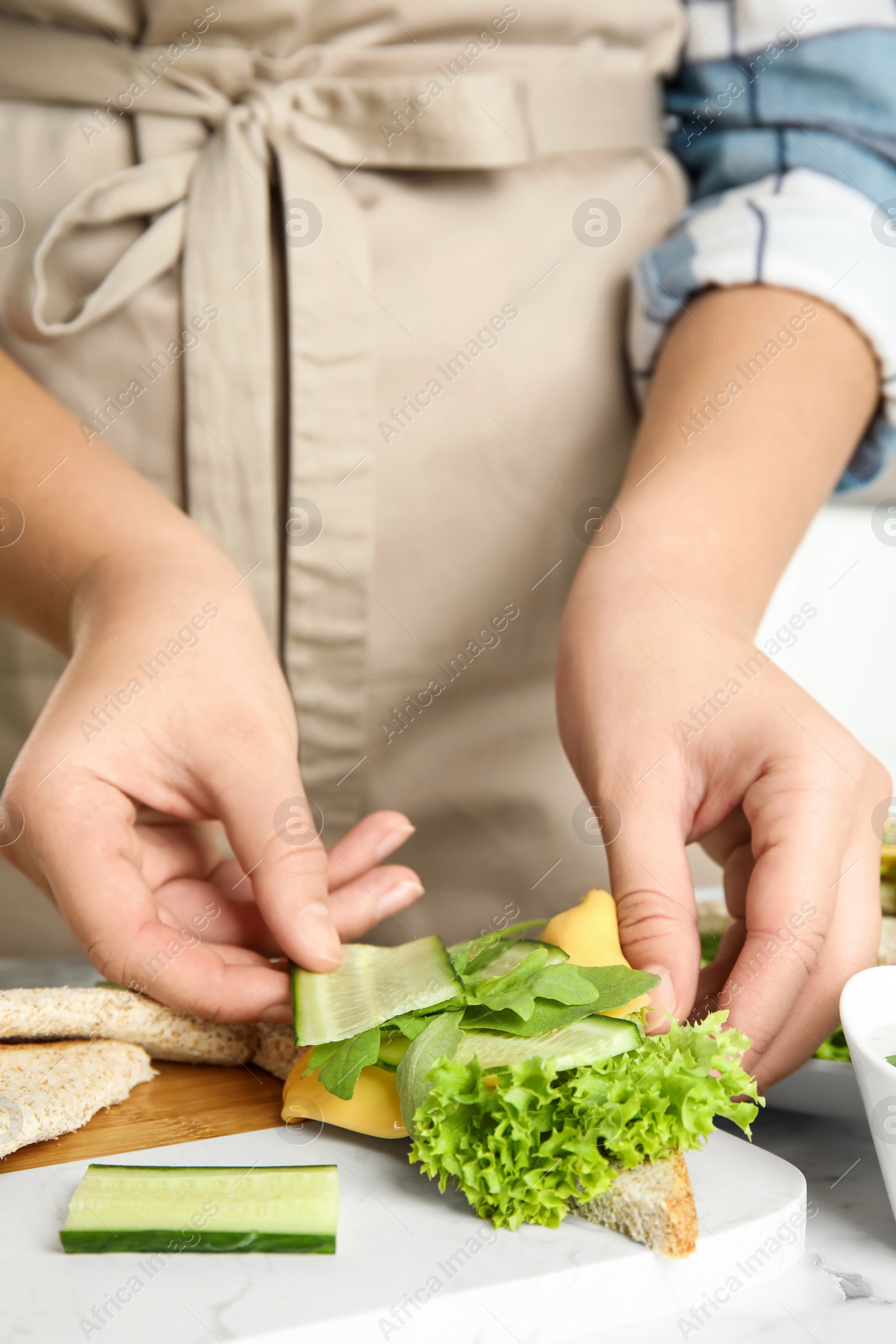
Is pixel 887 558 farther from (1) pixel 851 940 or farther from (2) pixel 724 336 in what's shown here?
(1) pixel 851 940

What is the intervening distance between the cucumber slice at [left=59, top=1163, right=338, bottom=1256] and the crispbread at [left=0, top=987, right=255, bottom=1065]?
25 centimetres

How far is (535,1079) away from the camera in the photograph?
773 mm

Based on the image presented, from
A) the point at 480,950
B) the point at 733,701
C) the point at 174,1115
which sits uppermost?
the point at 733,701

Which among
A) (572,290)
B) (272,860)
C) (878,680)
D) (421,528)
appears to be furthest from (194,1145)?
(878,680)

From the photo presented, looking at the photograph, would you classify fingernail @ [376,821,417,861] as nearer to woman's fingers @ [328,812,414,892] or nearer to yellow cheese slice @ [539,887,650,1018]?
woman's fingers @ [328,812,414,892]

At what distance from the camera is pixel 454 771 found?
1642 mm

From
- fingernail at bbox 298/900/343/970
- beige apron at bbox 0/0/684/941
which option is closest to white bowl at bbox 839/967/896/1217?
fingernail at bbox 298/900/343/970

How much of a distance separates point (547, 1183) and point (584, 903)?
299 millimetres

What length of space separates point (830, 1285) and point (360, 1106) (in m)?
0.38

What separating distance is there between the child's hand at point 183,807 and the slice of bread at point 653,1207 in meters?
0.35

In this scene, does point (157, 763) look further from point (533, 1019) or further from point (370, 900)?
point (533, 1019)

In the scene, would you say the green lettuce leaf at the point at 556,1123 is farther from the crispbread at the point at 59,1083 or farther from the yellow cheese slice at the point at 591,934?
the crispbread at the point at 59,1083

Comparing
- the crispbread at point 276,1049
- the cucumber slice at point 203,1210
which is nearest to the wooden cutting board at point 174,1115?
the crispbread at point 276,1049

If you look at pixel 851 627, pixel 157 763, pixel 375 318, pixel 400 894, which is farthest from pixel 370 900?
pixel 851 627
